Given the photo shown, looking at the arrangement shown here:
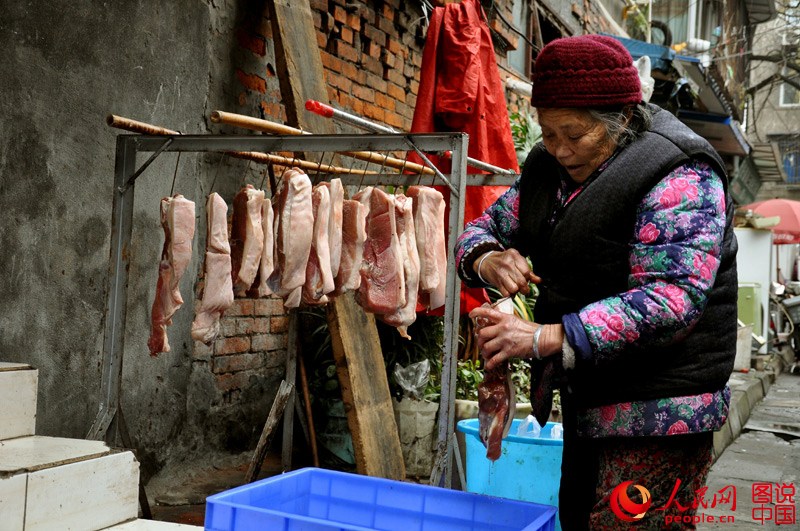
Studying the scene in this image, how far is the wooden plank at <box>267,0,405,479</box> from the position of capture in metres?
4.98

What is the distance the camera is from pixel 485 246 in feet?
7.96

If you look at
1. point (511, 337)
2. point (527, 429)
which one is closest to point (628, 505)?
point (511, 337)

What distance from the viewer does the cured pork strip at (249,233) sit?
3705mm

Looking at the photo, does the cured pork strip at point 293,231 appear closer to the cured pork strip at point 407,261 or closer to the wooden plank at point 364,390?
the cured pork strip at point 407,261

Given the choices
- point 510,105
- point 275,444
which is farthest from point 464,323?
point 510,105

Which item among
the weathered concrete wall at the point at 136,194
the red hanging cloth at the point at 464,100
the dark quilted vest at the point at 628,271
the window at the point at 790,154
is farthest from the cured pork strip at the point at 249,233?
the window at the point at 790,154

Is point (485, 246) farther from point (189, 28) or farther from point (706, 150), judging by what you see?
point (189, 28)

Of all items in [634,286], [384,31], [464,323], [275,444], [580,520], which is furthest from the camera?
[384,31]

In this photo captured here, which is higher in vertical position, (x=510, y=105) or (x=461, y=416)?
(x=510, y=105)

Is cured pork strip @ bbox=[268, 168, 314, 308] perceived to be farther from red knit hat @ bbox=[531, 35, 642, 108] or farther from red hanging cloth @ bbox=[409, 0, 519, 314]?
red hanging cloth @ bbox=[409, 0, 519, 314]

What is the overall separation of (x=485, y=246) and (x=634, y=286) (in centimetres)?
55

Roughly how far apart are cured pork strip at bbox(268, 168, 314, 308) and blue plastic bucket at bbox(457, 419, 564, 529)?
3.34 feet

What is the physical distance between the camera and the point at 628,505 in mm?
2109

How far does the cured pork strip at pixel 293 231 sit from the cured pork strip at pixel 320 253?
6cm
